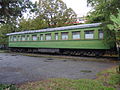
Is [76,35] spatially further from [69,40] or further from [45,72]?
[45,72]

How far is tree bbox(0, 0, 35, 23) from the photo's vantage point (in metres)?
4.59

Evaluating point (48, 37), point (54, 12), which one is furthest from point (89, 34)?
point (54, 12)

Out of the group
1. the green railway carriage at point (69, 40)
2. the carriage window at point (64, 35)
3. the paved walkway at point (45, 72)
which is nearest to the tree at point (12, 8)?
the paved walkway at point (45, 72)

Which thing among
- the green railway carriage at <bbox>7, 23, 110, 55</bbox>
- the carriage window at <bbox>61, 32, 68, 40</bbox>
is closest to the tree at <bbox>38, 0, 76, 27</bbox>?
the green railway carriage at <bbox>7, 23, 110, 55</bbox>

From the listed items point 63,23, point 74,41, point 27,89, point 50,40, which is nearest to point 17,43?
point 50,40

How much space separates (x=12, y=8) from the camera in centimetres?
489

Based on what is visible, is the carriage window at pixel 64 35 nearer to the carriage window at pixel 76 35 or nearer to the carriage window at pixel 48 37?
the carriage window at pixel 76 35

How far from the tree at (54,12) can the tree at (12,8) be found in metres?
17.6

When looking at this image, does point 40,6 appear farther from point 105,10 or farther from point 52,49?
point 105,10

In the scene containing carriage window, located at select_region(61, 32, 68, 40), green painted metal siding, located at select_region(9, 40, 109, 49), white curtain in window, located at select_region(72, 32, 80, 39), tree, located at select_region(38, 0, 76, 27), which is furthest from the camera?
Answer: tree, located at select_region(38, 0, 76, 27)

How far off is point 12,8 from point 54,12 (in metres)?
18.2

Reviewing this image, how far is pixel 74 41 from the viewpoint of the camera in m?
12.3

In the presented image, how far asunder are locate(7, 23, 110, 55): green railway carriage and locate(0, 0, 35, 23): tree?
278 inches

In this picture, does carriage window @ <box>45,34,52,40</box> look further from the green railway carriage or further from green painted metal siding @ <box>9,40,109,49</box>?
green painted metal siding @ <box>9,40,109,49</box>
